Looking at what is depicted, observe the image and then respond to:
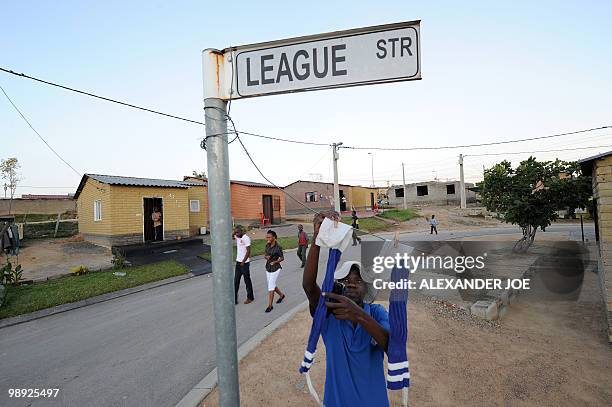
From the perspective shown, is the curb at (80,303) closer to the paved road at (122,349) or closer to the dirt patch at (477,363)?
the paved road at (122,349)

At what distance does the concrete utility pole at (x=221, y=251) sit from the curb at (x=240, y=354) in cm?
250

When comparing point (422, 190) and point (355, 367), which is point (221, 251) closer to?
point (355, 367)

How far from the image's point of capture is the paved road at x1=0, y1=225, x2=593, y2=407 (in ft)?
14.3

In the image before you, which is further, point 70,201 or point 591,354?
point 70,201

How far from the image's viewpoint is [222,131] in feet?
6.31

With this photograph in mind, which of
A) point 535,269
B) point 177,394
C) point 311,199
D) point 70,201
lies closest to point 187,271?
point 177,394

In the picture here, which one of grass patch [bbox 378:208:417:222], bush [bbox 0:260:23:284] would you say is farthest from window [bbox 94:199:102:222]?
grass patch [bbox 378:208:417:222]

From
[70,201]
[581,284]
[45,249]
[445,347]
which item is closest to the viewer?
[445,347]

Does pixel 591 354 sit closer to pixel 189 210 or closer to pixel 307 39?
pixel 307 39

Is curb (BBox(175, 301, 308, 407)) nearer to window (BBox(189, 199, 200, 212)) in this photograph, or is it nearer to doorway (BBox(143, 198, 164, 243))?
doorway (BBox(143, 198, 164, 243))

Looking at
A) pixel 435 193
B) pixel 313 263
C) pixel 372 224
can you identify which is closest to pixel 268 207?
pixel 372 224

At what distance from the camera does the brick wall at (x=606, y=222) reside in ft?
19.1

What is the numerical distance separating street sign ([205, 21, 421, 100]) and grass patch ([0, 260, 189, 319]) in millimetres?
9574

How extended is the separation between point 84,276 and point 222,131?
12.7 metres
